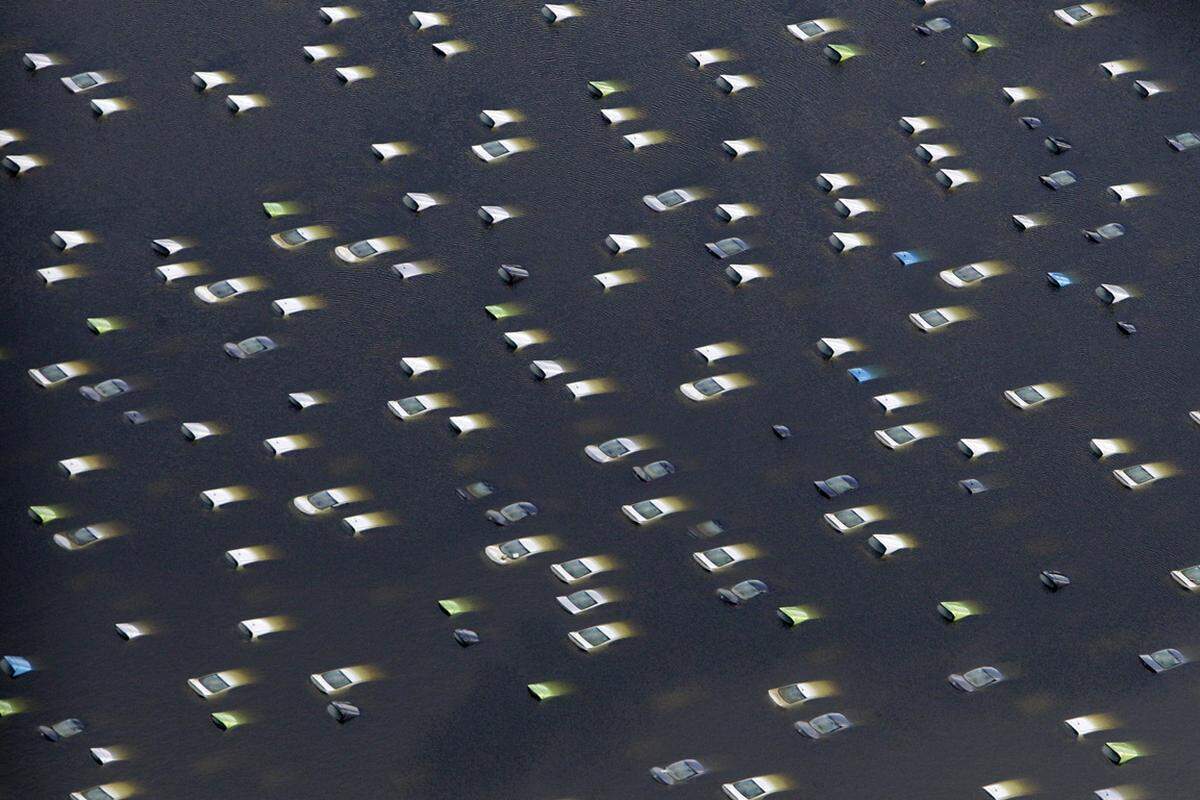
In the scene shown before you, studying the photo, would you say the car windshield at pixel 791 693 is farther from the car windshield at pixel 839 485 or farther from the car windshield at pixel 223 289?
the car windshield at pixel 223 289

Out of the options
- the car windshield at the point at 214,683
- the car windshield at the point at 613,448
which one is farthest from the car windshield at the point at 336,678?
the car windshield at the point at 613,448

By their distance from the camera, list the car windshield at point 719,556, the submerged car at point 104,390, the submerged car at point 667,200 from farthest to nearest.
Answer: the submerged car at point 667,200 < the submerged car at point 104,390 < the car windshield at point 719,556

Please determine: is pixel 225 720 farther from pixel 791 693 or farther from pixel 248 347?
pixel 791 693

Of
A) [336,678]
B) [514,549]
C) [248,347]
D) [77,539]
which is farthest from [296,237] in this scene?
[336,678]

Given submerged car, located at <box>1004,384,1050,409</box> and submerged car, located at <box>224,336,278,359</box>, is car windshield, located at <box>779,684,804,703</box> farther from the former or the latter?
submerged car, located at <box>224,336,278,359</box>

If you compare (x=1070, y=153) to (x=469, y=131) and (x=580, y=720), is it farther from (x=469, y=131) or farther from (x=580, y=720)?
(x=580, y=720)
